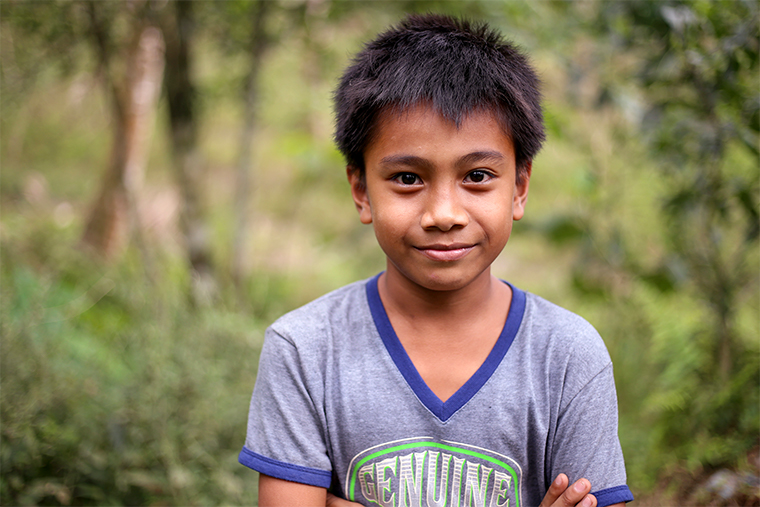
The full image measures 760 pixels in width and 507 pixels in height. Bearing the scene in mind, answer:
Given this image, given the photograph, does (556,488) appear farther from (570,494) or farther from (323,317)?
(323,317)

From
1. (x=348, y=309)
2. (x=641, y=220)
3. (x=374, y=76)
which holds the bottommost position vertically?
(x=348, y=309)

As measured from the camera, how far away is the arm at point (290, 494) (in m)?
1.36

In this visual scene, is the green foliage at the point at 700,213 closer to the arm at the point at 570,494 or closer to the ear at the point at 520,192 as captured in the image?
the ear at the point at 520,192

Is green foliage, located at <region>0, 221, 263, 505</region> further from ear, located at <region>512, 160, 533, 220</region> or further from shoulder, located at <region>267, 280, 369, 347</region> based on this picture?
ear, located at <region>512, 160, 533, 220</region>

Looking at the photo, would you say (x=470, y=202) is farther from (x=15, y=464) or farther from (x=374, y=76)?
(x=15, y=464)

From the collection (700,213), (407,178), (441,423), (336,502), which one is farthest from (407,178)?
(700,213)

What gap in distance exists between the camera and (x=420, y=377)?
4.57ft

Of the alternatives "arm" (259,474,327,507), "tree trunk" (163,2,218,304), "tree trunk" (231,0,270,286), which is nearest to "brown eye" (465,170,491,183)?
"arm" (259,474,327,507)

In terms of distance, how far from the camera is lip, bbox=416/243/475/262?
1.33 metres

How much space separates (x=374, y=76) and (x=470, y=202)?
14.8 inches

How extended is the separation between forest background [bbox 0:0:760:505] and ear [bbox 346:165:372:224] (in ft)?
1.35

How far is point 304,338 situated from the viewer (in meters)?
1.44

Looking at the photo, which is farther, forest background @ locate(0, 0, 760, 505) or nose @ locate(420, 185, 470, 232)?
forest background @ locate(0, 0, 760, 505)

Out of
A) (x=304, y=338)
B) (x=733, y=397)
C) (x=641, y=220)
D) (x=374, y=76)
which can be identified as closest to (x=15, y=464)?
(x=304, y=338)
